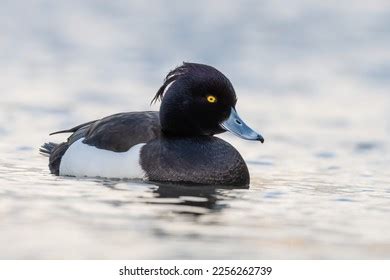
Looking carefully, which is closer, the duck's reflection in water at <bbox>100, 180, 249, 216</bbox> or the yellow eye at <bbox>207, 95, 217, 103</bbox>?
the duck's reflection in water at <bbox>100, 180, 249, 216</bbox>

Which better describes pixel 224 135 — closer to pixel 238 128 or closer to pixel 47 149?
pixel 47 149

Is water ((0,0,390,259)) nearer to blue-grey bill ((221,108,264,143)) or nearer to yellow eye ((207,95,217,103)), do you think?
blue-grey bill ((221,108,264,143))

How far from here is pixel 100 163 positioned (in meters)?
10.8

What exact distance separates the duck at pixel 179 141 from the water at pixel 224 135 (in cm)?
25

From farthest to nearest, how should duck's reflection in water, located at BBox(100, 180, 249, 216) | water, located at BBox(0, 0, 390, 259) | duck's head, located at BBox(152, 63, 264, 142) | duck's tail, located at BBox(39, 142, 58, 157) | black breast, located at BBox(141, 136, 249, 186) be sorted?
1. duck's tail, located at BBox(39, 142, 58, 157)
2. duck's head, located at BBox(152, 63, 264, 142)
3. black breast, located at BBox(141, 136, 249, 186)
4. duck's reflection in water, located at BBox(100, 180, 249, 216)
5. water, located at BBox(0, 0, 390, 259)

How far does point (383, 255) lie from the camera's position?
26.7ft

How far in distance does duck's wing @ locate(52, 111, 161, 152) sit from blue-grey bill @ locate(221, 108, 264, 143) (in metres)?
0.66

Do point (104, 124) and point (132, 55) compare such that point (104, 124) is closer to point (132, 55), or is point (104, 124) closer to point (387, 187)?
point (387, 187)

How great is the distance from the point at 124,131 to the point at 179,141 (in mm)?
524

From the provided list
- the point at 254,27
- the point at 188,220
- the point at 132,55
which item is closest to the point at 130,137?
the point at 188,220

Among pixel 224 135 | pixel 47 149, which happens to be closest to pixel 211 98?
pixel 47 149

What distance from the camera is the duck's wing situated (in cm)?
1080

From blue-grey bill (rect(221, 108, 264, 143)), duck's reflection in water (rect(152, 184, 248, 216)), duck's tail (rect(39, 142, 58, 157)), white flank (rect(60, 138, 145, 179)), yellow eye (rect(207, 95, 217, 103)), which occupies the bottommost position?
duck's reflection in water (rect(152, 184, 248, 216))

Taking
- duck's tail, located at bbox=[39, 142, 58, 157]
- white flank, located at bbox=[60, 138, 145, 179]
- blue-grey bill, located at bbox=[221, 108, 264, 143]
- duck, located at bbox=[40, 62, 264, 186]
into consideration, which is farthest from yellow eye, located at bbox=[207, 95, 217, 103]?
duck's tail, located at bbox=[39, 142, 58, 157]
